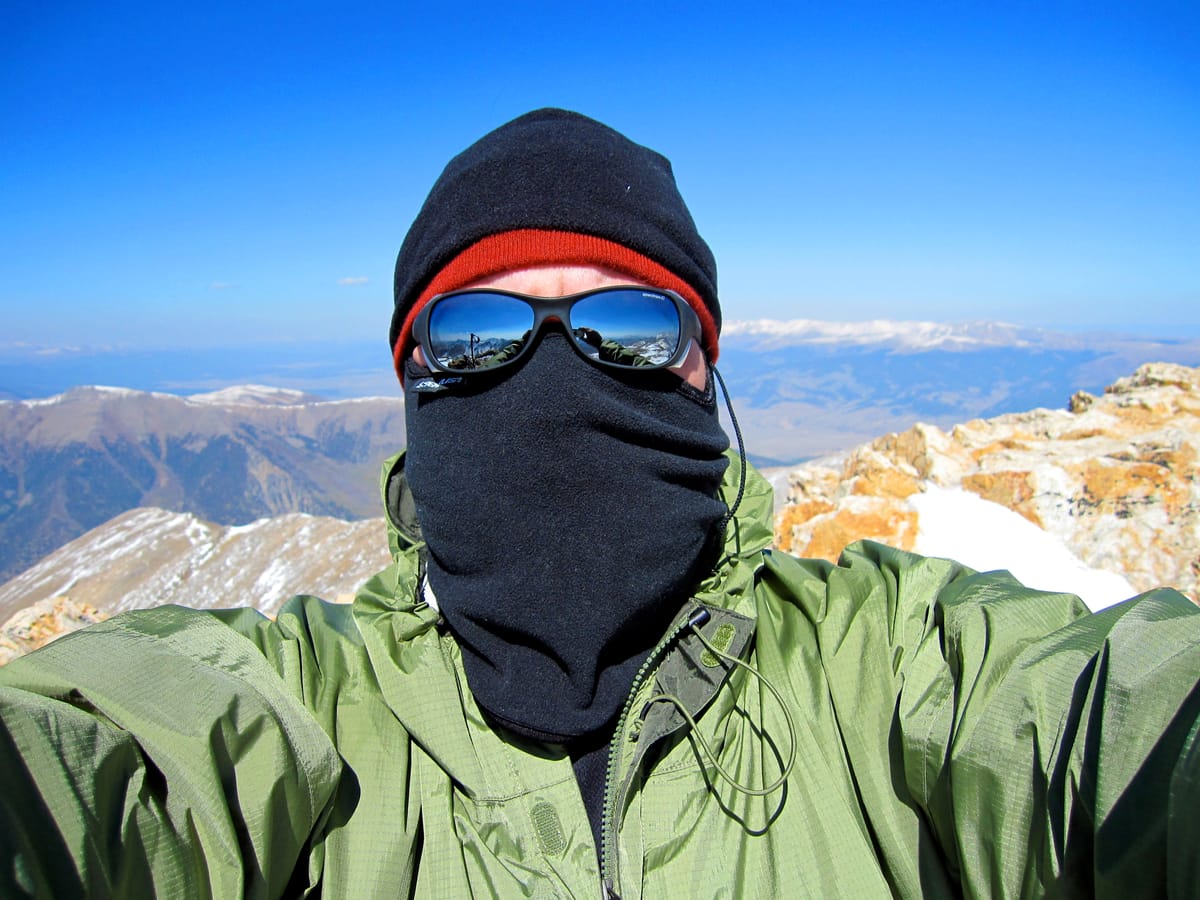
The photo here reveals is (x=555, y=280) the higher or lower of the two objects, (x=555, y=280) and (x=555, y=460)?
the higher

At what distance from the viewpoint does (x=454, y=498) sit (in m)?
2.13

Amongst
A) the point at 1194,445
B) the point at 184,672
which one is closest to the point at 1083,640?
the point at 184,672

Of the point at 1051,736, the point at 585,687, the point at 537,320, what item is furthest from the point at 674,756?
the point at 537,320

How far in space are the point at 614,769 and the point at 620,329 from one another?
1464mm

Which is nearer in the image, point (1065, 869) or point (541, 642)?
point (1065, 869)

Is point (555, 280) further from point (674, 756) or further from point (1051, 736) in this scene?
point (1051, 736)

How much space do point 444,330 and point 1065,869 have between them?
2300mm

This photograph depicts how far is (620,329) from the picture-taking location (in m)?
2.32

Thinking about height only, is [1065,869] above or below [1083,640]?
below

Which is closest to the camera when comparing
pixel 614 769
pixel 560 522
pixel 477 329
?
pixel 614 769

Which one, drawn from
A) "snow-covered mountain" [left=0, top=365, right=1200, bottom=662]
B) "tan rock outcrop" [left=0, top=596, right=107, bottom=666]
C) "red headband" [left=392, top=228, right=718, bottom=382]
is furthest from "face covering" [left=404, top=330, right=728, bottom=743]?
"tan rock outcrop" [left=0, top=596, right=107, bottom=666]

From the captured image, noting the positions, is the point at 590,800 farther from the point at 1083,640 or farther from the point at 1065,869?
the point at 1083,640

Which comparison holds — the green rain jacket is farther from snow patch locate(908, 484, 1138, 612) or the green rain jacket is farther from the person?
snow patch locate(908, 484, 1138, 612)

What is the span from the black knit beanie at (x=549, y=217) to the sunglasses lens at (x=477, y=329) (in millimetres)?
144
